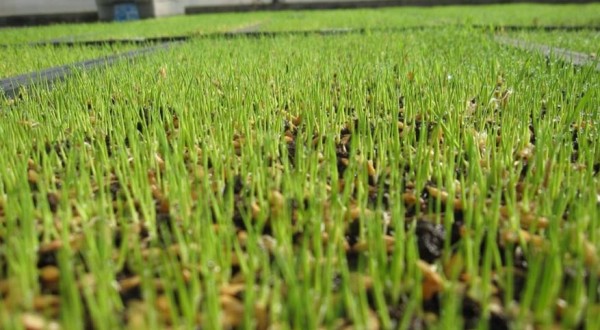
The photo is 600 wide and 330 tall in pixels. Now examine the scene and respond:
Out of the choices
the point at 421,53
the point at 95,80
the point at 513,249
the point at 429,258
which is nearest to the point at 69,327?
the point at 429,258

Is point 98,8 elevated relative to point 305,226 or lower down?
elevated

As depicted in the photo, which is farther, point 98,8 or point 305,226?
point 98,8

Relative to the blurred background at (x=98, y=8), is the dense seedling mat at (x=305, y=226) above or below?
below

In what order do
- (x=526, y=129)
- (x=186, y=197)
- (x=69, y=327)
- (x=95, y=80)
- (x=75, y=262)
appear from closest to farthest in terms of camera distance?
(x=69, y=327) → (x=75, y=262) → (x=186, y=197) → (x=526, y=129) → (x=95, y=80)

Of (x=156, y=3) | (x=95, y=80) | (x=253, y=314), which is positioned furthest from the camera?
(x=156, y=3)

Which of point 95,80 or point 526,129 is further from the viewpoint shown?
point 95,80

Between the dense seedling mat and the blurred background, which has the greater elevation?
the blurred background

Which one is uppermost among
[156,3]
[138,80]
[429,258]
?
[156,3]

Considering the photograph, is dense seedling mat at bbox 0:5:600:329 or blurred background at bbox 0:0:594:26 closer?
dense seedling mat at bbox 0:5:600:329

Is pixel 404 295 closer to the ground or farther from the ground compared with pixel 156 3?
closer to the ground

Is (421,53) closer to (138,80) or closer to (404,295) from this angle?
(138,80)

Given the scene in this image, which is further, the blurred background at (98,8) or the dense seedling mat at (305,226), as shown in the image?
the blurred background at (98,8)
